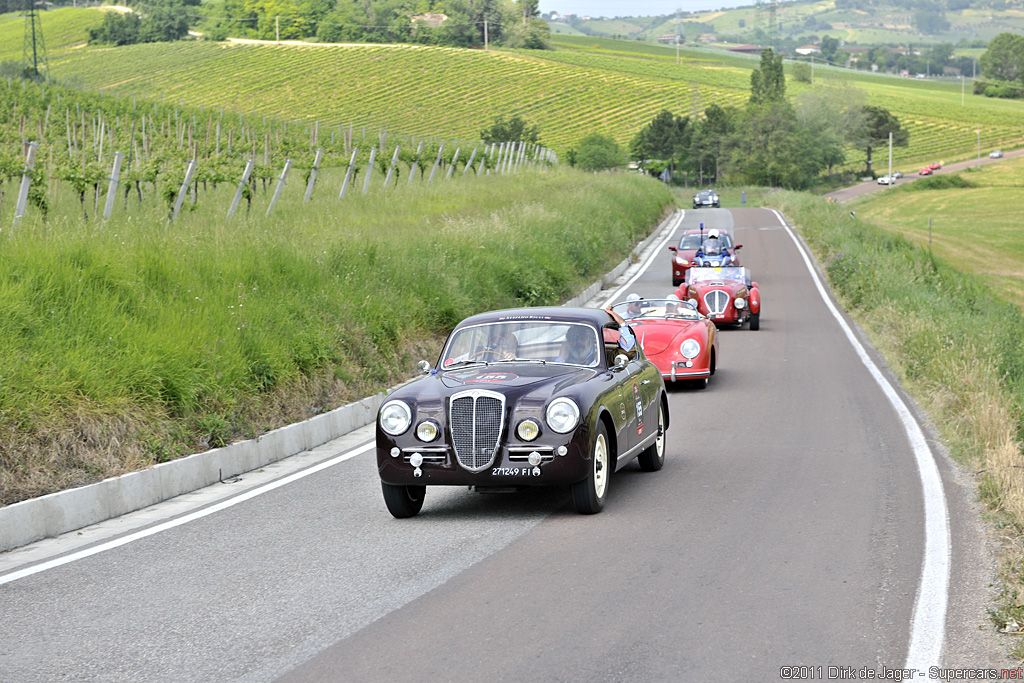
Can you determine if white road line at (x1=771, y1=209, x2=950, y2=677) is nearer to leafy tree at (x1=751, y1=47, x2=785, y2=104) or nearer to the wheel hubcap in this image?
the wheel hubcap

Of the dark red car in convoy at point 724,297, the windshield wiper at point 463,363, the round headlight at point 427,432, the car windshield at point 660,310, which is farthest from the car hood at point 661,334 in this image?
the round headlight at point 427,432

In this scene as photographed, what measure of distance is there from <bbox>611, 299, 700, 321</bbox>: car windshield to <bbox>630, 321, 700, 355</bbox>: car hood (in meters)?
0.41

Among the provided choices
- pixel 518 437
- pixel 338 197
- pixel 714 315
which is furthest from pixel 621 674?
pixel 338 197

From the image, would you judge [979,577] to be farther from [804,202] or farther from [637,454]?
[804,202]

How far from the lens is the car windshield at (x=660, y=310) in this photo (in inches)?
669

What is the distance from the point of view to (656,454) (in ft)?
34.7

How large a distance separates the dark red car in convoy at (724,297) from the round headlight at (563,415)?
590 inches

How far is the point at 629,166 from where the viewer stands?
10669cm

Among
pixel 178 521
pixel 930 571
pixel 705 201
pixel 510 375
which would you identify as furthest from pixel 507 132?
pixel 930 571

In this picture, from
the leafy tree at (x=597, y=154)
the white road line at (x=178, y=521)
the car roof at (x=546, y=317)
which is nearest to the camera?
the white road line at (x=178, y=521)

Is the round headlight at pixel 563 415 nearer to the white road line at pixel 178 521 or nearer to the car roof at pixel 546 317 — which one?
the car roof at pixel 546 317

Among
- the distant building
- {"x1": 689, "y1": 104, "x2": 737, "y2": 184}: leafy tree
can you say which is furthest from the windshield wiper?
the distant building

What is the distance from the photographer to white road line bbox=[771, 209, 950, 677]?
5641mm

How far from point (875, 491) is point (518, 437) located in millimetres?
3272
